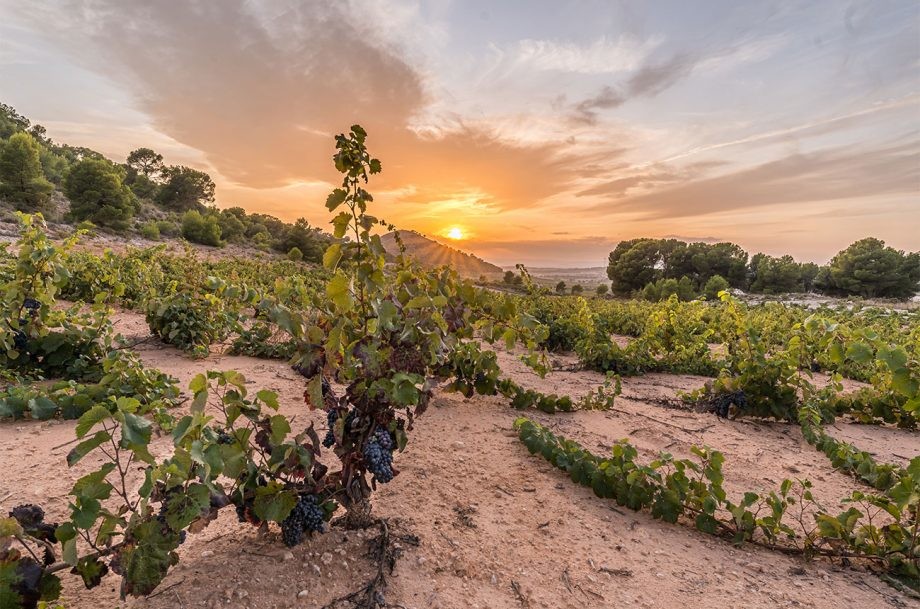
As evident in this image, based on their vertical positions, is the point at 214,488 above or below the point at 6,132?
below

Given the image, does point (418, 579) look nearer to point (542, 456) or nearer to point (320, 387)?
point (320, 387)

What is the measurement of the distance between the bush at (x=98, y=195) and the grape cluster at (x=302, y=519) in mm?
29596

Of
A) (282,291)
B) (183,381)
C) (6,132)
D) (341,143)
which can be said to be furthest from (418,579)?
(6,132)

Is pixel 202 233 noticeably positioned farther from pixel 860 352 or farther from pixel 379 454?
pixel 860 352

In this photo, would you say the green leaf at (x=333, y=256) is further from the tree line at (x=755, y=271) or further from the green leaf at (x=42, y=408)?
the tree line at (x=755, y=271)

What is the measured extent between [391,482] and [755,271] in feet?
173

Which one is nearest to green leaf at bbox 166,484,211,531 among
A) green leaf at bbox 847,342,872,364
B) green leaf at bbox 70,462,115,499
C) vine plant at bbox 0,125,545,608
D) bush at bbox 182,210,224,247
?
vine plant at bbox 0,125,545,608

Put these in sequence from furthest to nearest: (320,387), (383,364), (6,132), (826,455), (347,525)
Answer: (6,132) < (826,455) < (347,525) < (383,364) < (320,387)

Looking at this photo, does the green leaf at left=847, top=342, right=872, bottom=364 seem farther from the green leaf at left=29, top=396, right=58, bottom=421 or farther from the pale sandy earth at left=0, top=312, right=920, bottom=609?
the green leaf at left=29, top=396, right=58, bottom=421

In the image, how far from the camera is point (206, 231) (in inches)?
Answer: 1080

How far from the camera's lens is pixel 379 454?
6.36 feet

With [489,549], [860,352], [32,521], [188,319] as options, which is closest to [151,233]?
[188,319]

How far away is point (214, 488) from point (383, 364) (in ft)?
2.62

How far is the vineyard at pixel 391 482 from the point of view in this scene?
5.47ft
